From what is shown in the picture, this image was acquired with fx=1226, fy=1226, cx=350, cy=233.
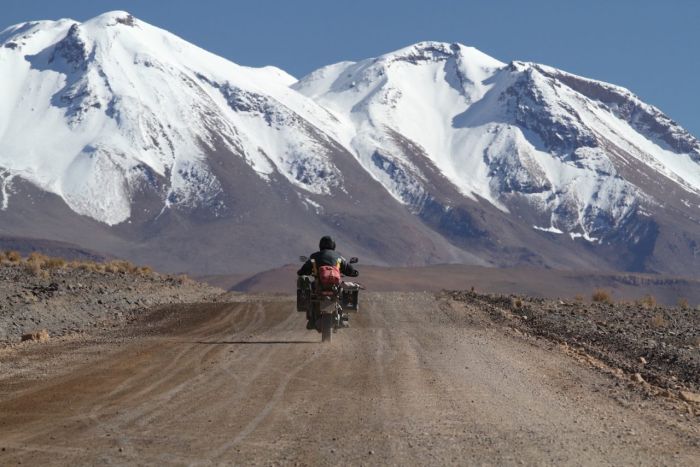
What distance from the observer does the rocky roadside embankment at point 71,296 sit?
27594 mm

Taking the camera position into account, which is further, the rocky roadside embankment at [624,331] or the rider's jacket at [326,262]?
the rider's jacket at [326,262]

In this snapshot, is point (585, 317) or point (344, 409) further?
point (585, 317)

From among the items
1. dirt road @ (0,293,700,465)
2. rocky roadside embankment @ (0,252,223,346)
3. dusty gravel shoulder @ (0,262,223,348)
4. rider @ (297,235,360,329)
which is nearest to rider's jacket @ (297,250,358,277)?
rider @ (297,235,360,329)

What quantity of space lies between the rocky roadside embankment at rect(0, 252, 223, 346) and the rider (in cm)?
527

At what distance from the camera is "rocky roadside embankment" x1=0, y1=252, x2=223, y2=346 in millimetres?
27594

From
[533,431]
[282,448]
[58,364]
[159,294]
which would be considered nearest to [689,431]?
[533,431]

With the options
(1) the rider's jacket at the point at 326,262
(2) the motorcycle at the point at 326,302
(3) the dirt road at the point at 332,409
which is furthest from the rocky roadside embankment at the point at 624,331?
(1) the rider's jacket at the point at 326,262

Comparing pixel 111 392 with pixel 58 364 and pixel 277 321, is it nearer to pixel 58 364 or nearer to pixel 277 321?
pixel 58 364

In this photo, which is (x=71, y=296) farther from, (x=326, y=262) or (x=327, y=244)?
(x=326, y=262)

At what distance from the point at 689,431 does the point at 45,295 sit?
20.8 m

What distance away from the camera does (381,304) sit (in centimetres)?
3509

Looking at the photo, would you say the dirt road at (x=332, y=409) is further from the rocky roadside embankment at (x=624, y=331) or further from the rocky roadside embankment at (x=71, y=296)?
the rocky roadside embankment at (x=71, y=296)

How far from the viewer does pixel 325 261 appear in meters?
23.7

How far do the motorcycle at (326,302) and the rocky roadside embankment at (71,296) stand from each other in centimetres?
521
